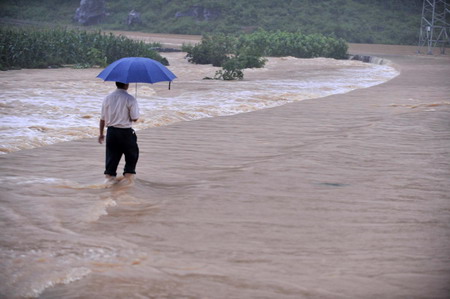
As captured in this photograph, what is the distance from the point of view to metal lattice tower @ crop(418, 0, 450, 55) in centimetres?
4021

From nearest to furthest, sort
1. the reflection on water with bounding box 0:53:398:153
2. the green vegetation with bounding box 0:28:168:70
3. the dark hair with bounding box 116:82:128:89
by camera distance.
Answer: the dark hair with bounding box 116:82:128:89 < the reflection on water with bounding box 0:53:398:153 < the green vegetation with bounding box 0:28:168:70

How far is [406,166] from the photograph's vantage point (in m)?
8.94

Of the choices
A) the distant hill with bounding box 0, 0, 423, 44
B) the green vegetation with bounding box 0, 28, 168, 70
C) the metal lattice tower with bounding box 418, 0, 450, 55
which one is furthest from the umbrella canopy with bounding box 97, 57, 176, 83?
the distant hill with bounding box 0, 0, 423, 44

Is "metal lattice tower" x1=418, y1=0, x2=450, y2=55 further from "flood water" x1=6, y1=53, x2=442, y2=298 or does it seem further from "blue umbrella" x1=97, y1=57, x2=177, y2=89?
"blue umbrella" x1=97, y1=57, x2=177, y2=89

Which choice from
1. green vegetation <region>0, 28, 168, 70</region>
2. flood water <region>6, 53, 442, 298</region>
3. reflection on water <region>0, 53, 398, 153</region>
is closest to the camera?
flood water <region>6, 53, 442, 298</region>

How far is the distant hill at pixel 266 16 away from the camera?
198ft

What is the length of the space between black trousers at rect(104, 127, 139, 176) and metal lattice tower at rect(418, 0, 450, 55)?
106 ft

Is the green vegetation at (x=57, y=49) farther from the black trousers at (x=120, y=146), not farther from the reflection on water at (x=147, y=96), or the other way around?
the black trousers at (x=120, y=146)

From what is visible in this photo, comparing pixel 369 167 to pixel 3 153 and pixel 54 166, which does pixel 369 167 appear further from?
pixel 3 153

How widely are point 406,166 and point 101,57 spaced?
20.8 metres

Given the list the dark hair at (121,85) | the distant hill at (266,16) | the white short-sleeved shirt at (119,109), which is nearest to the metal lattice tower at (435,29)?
the distant hill at (266,16)

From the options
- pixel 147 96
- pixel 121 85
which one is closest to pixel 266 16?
pixel 147 96

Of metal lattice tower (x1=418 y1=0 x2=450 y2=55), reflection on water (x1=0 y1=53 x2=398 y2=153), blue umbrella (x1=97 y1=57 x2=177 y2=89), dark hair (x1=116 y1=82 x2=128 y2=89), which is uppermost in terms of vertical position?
metal lattice tower (x1=418 y1=0 x2=450 y2=55)

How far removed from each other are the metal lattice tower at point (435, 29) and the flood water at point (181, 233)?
31.4 meters
